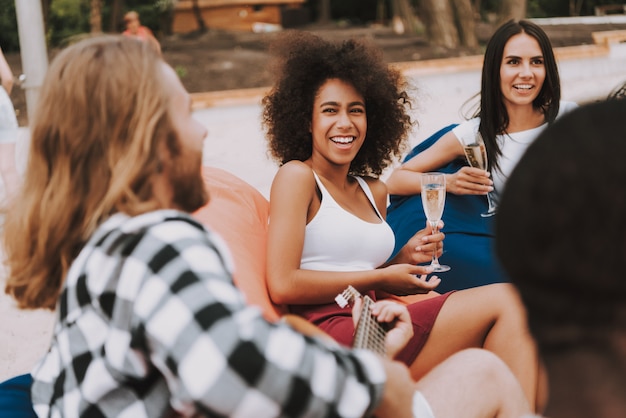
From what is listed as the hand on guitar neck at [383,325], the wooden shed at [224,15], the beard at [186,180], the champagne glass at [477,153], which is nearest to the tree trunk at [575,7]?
the wooden shed at [224,15]

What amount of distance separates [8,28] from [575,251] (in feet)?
79.8

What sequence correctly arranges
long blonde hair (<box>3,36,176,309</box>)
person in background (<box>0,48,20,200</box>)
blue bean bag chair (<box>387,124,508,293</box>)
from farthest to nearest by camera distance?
person in background (<box>0,48,20,200</box>), blue bean bag chair (<box>387,124,508,293</box>), long blonde hair (<box>3,36,176,309</box>)

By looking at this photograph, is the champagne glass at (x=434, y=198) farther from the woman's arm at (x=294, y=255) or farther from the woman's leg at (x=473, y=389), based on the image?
the woman's leg at (x=473, y=389)

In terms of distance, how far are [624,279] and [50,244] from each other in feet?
3.97

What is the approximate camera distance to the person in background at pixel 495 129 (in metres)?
4.46

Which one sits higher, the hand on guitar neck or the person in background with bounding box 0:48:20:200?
the hand on guitar neck

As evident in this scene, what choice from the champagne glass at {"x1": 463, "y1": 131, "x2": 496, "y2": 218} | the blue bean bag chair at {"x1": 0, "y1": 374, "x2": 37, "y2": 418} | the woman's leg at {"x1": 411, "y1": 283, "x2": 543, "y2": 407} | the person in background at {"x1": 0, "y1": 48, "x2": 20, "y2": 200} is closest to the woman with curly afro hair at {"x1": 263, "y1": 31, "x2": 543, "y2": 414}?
the woman's leg at {"x1": 411, "y1": 283, "x2": 543, "y2": 407}

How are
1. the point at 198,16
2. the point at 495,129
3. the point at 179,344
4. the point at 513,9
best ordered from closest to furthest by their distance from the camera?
the point at 179,344 < the point at 495,129 < the point at 513,9 < the point at 198,16

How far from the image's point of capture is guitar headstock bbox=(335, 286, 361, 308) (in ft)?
9.80

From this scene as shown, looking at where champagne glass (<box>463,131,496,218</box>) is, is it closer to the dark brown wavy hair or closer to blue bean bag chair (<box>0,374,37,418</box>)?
the dark brown wavy hair

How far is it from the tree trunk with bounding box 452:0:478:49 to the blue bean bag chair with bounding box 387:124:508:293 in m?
15.8

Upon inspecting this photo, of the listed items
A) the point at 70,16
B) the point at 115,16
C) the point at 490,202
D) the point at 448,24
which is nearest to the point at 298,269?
the point at 490,202

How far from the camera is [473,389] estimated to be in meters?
2.45

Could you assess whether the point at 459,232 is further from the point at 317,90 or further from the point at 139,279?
the point at 139,279
